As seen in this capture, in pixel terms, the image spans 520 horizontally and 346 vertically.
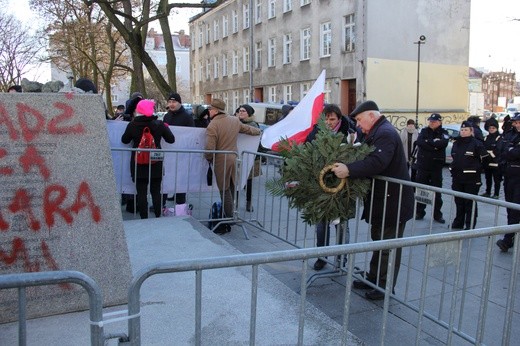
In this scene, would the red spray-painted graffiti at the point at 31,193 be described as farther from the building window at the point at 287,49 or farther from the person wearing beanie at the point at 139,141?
the building window at the point at 287,49

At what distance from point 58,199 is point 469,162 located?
6122 millimetres

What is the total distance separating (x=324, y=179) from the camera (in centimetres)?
444

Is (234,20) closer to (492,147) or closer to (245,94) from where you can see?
(245,94)

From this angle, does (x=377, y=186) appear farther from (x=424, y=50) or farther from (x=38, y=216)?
(x=424, y=50)

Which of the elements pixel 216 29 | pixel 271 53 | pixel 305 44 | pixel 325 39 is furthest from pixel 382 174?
pixel 216 29

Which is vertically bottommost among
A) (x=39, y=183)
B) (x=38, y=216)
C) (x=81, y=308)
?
(x=81, y=308)

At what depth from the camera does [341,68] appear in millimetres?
27984

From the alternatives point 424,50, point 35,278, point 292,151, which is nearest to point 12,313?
point 35,278

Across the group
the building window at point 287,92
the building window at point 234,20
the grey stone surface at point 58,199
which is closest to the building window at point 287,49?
the building window at point 287,92

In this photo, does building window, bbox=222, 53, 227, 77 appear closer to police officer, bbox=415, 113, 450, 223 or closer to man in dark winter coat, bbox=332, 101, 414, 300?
police officer, bbox=415, 113, 450, 223

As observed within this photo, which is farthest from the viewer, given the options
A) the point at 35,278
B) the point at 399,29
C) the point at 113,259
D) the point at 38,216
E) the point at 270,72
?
the point at 270,72

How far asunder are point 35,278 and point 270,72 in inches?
1359

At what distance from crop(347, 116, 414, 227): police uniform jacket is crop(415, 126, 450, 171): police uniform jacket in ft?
12.4

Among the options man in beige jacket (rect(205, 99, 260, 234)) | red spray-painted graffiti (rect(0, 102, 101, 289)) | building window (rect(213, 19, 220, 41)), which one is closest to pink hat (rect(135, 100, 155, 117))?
man in beige jacket (rect(205, 99, 260, 234))
